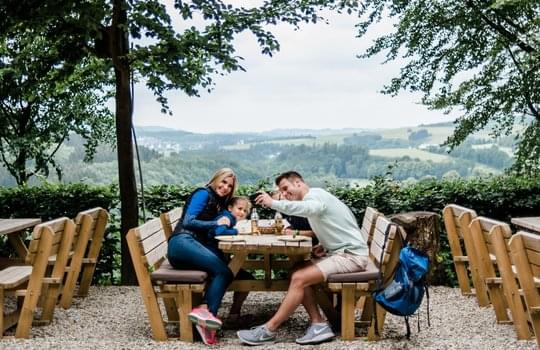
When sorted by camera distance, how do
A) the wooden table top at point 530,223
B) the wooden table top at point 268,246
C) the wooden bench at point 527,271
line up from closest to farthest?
the wooden bench at point 527,271 < the wooden table top at point 268,246 < the wooden table top at point 530,223

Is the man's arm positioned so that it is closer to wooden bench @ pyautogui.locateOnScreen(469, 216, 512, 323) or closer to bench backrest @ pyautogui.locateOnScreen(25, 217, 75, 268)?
wooden bench @ pyautogui.locateOnScreen(469, 216, 512, 323)

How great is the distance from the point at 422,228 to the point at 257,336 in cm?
328

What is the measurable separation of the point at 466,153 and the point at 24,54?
1034 centimetres

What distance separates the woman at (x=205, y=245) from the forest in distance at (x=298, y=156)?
2.22 m

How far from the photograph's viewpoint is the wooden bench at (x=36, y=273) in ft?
21.2

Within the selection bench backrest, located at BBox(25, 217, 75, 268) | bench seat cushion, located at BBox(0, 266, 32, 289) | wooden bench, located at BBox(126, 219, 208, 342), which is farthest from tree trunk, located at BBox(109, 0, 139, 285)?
wooden bench, located at BBox(126, 219, 208, 342)

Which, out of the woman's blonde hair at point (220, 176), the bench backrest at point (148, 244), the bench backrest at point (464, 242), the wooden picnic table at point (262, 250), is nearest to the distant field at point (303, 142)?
the bench backrest at point (464, 242)

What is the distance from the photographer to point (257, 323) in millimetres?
7301

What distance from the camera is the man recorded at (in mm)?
6266

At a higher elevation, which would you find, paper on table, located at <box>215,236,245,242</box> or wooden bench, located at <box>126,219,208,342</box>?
paper on table, located at <box>215,236,245,242</box>

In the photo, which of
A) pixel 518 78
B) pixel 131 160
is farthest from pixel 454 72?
pixel 131 160

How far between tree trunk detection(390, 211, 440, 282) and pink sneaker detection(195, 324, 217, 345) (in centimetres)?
324

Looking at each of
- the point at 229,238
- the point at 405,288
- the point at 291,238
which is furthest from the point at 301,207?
the point at 405,288

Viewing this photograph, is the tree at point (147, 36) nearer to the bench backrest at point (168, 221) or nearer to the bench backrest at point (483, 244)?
the bench backrest at point (168, 221)
